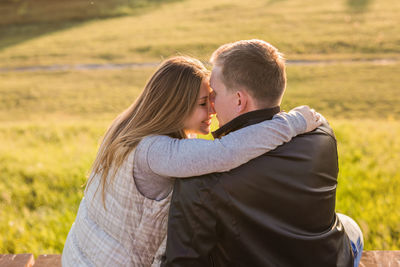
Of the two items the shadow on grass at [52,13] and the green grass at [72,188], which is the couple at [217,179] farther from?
the shadow on grass at [52,13]

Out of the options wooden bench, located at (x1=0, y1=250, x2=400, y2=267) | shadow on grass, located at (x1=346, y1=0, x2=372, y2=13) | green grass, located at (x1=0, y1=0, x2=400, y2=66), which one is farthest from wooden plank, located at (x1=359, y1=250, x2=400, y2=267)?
shadow on grass, located at (x1=346, y1=0, x2=372, y2=13)

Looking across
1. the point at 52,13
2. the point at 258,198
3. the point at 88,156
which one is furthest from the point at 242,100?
the point at 52,13

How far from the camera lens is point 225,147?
2.16 metres

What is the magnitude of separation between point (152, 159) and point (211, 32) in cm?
2359

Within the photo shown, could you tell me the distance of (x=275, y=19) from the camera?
2712 centimetres

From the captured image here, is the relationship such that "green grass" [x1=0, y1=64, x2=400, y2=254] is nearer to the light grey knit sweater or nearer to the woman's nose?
the light grey knit sweater

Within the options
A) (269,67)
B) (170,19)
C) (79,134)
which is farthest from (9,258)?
(170,19)

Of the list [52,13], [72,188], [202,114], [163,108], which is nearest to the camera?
[163,108]

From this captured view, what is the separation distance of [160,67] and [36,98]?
15089 mm

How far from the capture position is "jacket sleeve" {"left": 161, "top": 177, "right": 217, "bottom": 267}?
206 centimetres

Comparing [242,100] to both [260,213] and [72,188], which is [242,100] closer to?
[260,213]

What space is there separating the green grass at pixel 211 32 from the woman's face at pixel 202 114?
671 inches

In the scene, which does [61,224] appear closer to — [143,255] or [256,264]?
[143,255]

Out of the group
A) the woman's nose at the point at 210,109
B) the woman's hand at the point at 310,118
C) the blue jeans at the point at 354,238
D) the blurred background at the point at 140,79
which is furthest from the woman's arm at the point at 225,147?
the blurred background at the point at 140,79
